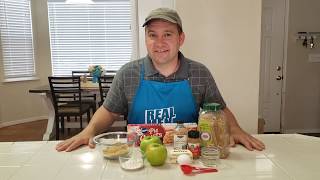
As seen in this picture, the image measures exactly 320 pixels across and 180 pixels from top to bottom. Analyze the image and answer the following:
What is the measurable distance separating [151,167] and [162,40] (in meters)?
0.65

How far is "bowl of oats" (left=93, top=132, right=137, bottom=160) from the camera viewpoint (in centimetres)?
114

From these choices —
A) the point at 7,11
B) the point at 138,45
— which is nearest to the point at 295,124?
the point at 138,45

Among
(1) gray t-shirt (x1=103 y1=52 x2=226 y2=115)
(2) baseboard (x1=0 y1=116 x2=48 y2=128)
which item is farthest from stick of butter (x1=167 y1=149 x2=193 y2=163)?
(2) baseboard (x1=0 y1=116 x2=48 y2=128)

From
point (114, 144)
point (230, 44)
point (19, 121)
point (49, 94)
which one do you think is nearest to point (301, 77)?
point (230, 44)

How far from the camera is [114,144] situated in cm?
120

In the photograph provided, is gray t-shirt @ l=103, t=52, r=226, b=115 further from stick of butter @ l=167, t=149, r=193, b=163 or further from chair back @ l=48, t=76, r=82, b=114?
chair back @ l=48, t=76, r=82, b=114

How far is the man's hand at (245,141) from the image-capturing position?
50.0 inches

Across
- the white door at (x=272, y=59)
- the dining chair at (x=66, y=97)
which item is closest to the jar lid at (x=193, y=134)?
the dining chair at (x=66, y=97)

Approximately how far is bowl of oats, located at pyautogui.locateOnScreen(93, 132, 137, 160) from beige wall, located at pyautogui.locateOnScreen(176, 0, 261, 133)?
1.04m

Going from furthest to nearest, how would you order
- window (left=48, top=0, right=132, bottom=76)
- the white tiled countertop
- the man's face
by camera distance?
window (left=48, top=0, right=132, bottom=76) < the man's face < the white tiled countertop

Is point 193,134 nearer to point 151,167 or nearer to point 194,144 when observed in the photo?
point 194,144

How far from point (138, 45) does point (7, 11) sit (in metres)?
3.86

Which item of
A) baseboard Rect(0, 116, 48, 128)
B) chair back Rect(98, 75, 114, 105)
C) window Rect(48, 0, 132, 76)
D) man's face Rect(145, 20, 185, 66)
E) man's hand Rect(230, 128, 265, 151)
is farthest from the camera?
window Rect(48, 0, 132, 76)

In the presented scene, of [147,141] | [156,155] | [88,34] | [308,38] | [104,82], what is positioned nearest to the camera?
[156,155]
